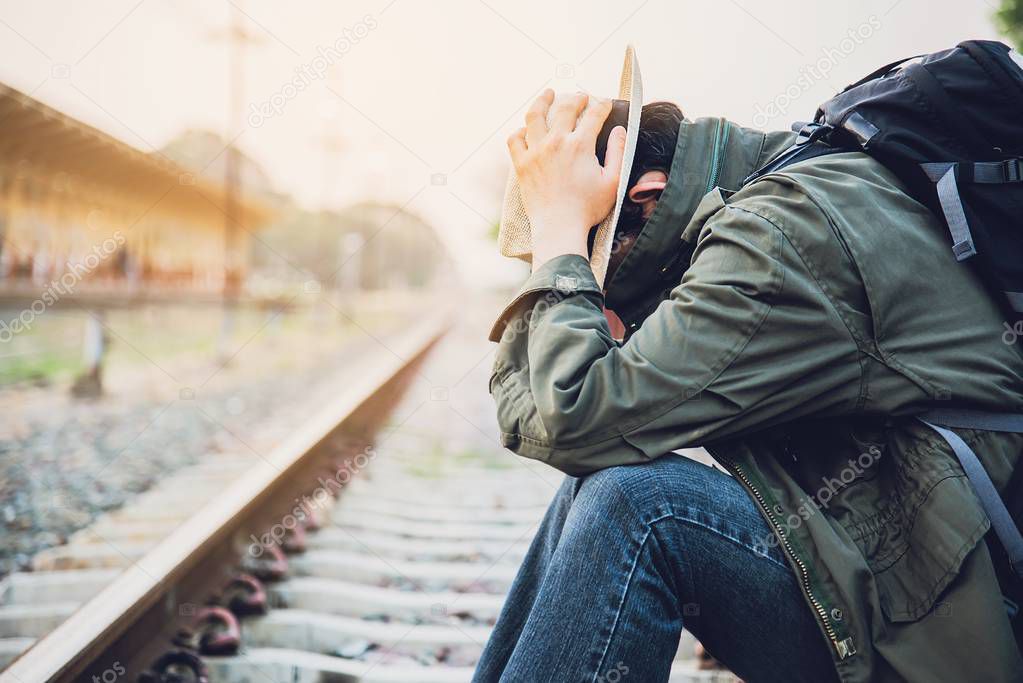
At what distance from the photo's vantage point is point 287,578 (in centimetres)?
254

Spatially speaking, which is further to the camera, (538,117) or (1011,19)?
(1011,19)

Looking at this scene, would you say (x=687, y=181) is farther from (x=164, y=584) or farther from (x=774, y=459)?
(x=164, y=584)

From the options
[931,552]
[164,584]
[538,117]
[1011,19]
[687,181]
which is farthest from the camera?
[1011,19]

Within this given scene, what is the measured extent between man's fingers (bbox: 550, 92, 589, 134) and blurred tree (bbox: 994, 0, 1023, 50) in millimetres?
7813

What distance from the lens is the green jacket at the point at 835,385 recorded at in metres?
1.08

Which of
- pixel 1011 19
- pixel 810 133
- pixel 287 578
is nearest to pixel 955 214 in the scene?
pixel 810 133

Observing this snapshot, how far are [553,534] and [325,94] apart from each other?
59.3 feet

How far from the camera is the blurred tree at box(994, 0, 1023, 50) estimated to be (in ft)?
24.3

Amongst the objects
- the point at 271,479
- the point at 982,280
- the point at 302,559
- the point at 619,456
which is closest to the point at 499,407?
the point at 619,456

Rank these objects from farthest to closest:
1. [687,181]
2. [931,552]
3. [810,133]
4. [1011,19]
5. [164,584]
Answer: [1011,19] < [164,584] < [687,181] < [810,133] < [931,552]

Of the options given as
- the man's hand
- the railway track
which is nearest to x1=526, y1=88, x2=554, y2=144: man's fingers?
the man's hand

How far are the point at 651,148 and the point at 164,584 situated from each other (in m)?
1.64

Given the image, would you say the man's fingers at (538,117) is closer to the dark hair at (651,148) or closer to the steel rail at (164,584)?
the dark hair at (651,148)

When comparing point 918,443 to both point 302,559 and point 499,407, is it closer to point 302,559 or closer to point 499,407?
point 499,407
